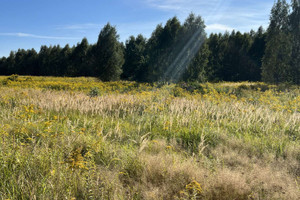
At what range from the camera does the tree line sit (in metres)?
20.5

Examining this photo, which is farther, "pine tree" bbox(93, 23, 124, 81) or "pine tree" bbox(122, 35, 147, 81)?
"pine tree" bbox(122, 35, 147, 81)

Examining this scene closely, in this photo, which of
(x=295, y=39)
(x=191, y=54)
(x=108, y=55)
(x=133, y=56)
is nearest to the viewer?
(x=191, y=54)

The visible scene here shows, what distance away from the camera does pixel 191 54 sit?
2017cm

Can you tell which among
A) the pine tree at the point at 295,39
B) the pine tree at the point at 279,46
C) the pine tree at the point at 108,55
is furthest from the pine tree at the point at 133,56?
the pine tree at the point at 295,39

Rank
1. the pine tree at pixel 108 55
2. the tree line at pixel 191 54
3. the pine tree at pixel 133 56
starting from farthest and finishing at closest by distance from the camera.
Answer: the pine tree at pixel 133 56 < the pine tree at pixel 108 55 < the tree line at pixel 191 54

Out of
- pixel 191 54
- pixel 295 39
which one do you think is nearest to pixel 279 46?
pixel 295 39

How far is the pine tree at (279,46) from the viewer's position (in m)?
20.7

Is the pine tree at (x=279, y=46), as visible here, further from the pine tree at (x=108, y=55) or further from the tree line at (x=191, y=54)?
the pine tree at (x=108, y=55)

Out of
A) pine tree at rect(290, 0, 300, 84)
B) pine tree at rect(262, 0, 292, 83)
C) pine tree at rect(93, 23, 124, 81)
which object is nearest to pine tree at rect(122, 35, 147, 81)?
pine tree at rect(93, 23, 124, 81)

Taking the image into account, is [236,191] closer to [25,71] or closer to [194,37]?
[194,37]

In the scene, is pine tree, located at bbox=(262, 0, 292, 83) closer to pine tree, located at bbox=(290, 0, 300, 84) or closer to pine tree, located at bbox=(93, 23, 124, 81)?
pine tree, located at bbox=(290, 0, 300, 84)

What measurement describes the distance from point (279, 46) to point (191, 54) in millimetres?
8622

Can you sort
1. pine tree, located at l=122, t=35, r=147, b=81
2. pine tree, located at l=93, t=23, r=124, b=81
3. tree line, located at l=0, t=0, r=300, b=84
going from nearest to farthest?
1. tree line, located at l=0, t=0, r=300, b=84
2. pine tree, located at l=93, t=23, r=124, b=81
3. pine tree, located at l=122, t=35, r=147, b=81

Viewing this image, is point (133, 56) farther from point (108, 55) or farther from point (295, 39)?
point (295, 39)
